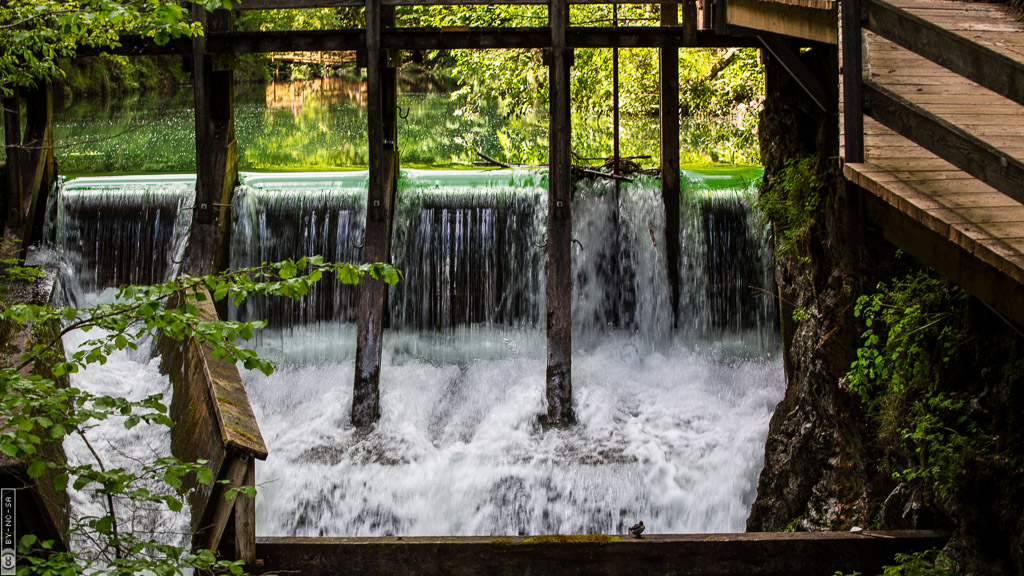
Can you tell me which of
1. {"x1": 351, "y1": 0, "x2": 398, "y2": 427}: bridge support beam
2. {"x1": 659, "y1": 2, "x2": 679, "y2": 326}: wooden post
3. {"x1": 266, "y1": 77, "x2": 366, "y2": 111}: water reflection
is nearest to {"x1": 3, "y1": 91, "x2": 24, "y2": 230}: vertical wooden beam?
{"x1": 351, "y1": 0, "x2": 398, "y2": 427}: bridge support beam

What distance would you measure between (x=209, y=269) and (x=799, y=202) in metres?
5.00

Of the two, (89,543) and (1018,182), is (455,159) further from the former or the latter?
(1018,182)

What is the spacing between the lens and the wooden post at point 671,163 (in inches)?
350

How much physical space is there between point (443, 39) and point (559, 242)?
2.09 meters

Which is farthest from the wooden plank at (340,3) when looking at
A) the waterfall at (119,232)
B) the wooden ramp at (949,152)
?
the wooden ramp at (949,152)

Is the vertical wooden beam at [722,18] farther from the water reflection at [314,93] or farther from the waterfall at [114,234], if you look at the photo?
the water reflection at [314,93]

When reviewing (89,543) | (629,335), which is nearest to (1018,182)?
(89,543)

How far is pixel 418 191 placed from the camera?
9625mm

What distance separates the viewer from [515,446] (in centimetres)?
745

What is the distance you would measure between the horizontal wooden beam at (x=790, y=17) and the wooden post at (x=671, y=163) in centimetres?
237

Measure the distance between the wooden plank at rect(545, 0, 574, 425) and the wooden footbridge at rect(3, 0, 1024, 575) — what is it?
0.01 m

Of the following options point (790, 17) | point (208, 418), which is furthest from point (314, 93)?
point (790, 17)

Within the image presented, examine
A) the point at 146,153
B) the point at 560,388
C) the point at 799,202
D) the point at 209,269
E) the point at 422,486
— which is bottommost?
the point at 422,486

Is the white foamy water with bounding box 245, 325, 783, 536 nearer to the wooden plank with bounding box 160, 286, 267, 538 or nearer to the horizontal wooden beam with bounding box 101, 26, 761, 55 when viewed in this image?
the wooden plank with bounding box 160, 286, 267, 538
